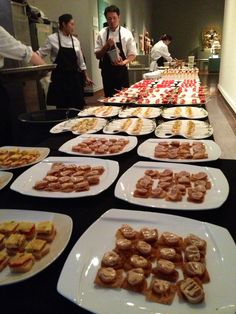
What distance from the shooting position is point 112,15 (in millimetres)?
2658

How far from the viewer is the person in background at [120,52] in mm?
2791

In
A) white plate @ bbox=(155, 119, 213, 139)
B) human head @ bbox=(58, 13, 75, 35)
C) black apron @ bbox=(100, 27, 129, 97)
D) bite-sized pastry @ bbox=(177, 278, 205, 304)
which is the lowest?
bite-sized pastry @ bbox=(177, 278, 205, 304)

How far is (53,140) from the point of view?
136cm

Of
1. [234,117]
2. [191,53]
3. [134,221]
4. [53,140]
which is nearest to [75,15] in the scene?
[234,117]

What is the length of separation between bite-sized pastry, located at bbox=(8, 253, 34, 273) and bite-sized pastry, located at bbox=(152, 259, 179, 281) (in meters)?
0.23

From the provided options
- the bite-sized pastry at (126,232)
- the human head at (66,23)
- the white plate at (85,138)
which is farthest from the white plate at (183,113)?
the human head at (66,23)

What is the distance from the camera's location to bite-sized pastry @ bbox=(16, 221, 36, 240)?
64 cm

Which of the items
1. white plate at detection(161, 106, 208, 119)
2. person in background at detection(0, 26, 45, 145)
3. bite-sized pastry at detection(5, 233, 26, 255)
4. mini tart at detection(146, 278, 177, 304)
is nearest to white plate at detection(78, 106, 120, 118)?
white plate at detection(161, 106, 208, 119)

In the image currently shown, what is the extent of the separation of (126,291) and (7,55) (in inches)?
69.9

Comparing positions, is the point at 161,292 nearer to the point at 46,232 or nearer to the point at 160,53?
the point at 46,232

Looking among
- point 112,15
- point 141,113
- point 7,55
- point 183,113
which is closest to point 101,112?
point 141,113

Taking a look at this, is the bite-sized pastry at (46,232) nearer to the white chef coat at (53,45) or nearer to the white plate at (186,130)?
the white plate at (186,130)

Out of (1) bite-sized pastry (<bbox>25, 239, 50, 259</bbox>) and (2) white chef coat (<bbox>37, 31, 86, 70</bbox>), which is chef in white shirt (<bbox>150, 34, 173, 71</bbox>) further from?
(1) bite-sized pastry (<bbox>25, 239, 50, 259</bbox>)

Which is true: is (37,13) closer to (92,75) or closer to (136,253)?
(92,75)
